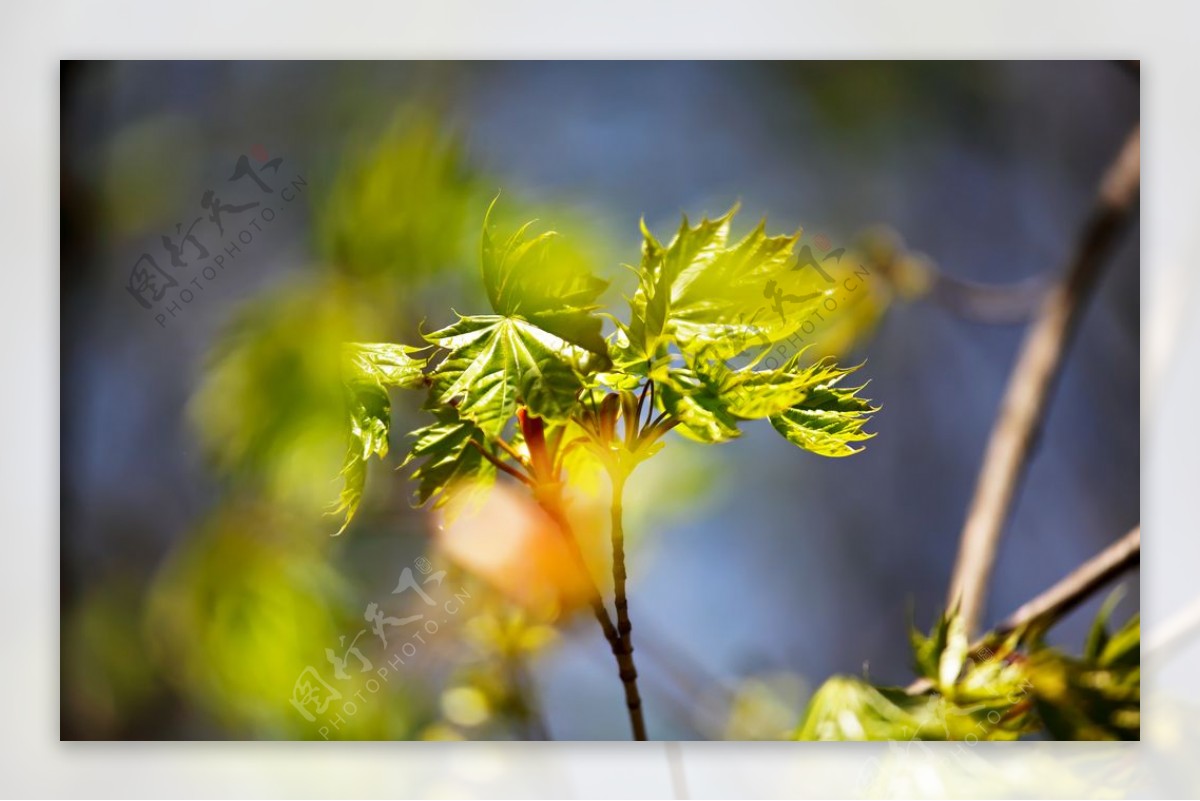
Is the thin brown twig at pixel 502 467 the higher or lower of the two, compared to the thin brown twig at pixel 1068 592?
higher

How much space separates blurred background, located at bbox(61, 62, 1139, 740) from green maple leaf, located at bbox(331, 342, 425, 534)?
2 cm

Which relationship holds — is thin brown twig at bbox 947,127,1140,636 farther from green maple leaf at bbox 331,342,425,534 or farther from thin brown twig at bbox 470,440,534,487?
green maple leaf at bbox 331,342,425,534

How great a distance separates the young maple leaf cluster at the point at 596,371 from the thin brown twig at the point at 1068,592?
32 cm

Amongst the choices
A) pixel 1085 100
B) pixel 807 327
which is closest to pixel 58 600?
pixel 807 327

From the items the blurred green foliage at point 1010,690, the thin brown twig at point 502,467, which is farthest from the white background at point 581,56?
the thin brown twig at point 502,467

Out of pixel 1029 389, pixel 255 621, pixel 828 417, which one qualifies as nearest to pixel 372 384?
pixel 255 621

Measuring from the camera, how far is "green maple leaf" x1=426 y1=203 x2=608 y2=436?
1.28 metres

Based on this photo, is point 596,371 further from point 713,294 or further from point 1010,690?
point 1010,690

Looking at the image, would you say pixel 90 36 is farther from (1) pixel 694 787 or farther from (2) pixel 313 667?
(1) pixel 694 787

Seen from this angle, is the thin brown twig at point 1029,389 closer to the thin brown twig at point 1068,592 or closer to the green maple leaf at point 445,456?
the thin brown twig at point 1068,592

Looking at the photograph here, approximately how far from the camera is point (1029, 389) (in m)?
1.35

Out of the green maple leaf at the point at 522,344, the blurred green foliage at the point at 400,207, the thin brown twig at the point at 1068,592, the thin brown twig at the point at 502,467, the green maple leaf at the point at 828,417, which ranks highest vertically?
the blurred green foliage at the point at 400,207

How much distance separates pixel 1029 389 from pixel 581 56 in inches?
29.9

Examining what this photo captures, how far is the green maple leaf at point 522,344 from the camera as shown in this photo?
4.21 ft
